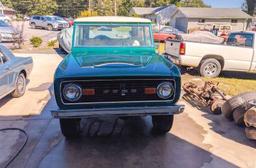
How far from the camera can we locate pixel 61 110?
4020mm

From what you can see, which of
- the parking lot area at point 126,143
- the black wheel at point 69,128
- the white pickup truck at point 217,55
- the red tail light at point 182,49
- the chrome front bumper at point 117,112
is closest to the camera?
the chrome front bumper at point 117,112

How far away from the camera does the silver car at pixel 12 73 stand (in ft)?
20.7

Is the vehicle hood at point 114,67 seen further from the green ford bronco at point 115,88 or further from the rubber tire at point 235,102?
the rubber tire at point 235,102

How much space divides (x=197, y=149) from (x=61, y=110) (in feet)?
7.70

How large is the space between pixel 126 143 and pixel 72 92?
1473mm

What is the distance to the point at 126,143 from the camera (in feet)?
16.0

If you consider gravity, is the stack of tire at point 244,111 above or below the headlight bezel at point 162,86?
below

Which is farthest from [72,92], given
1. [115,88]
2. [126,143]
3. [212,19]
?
[212,19]

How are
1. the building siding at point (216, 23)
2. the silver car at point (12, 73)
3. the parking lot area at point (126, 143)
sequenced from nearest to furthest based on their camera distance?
the parking lot area at point (126, 143), the silver car at point (12, 73), the building siding at point (216, 23)

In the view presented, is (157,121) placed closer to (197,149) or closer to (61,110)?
(197,149)

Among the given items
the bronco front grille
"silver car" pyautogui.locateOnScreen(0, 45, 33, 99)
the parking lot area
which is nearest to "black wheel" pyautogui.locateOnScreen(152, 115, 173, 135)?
the parking lot area

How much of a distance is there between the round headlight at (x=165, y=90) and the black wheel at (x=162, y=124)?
810 mm

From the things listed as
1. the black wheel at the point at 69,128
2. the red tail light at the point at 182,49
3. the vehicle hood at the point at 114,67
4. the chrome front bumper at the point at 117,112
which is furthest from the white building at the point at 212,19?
the chrome front bumper at the point at 117,112

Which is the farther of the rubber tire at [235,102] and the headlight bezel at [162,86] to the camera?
the rubber tire at [235,102]
